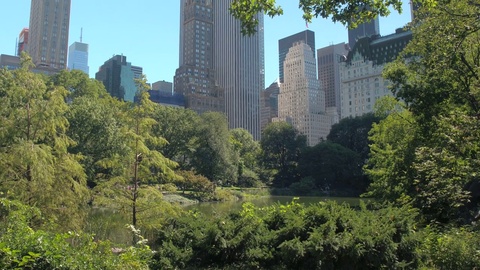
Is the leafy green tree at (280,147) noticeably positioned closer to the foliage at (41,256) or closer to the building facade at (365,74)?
the building facade at (365,74)

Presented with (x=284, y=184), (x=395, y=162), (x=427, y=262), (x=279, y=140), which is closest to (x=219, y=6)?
(x=279, y=140)

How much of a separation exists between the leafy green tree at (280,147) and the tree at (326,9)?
228 ft

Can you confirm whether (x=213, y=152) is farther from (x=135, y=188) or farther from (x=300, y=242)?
(x=300, y=242)

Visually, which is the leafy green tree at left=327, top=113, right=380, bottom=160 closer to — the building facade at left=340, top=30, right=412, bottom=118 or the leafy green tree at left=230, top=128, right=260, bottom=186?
the leafy green tree at left=230, top=128, right=260, bottom=186

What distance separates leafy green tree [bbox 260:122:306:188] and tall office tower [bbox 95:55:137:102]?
87.9 m

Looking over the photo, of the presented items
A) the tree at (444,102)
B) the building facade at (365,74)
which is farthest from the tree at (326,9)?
the building facade at (365,74)

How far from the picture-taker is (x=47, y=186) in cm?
894

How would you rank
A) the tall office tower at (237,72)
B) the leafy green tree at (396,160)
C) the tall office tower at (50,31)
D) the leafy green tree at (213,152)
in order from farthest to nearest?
the tall office tower at (50,31), the tall office tower at (237,72), the leafy green tree at (213,152), the leafy green tree at (396,160)

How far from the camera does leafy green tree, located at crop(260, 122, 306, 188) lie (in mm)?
76875

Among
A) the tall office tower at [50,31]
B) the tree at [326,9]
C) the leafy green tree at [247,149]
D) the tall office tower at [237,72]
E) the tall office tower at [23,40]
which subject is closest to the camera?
the tree at [326,9]

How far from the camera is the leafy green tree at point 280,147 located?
76.9 metres

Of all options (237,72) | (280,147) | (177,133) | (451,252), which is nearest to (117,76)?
(237,72)

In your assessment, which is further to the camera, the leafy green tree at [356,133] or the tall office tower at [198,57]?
the tall office tower at [198,57]

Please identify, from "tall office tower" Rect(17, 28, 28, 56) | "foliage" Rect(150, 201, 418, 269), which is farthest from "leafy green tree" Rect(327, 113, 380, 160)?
"tall office tower" Rect(17, 28, 28, 56)
